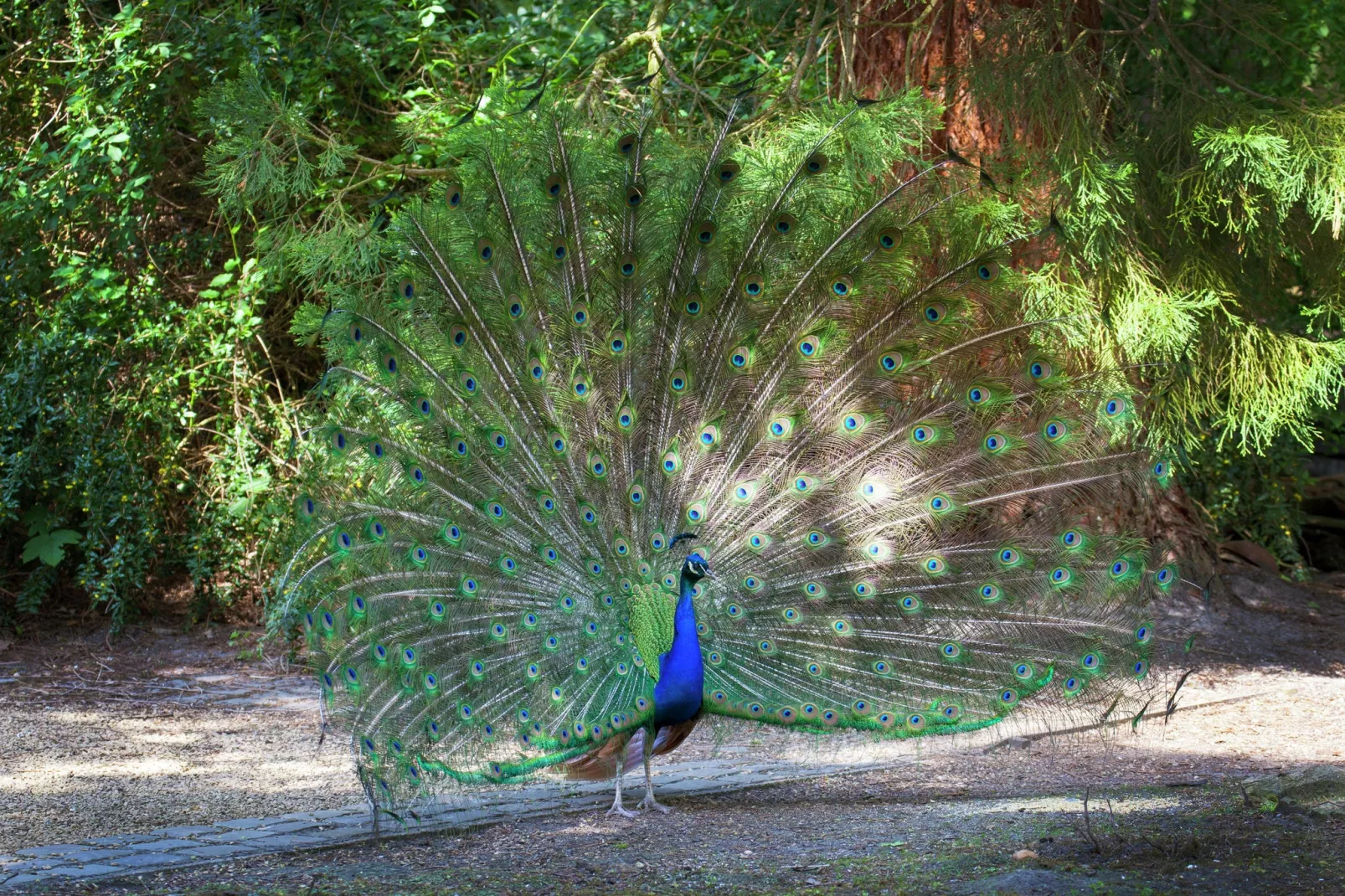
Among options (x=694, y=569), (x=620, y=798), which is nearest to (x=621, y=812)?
(x=620, y=798)

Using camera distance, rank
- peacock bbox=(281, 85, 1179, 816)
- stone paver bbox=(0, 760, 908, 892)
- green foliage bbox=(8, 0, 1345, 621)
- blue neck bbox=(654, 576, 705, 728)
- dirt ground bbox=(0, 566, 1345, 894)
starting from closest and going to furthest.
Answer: dirt ground bbox=(0, 566, 1345, 894)
stone paver bbox=(0, 760, 908, 892)
blue neck bbox=(654, 576, 705, 728)
peacock bbox=(281, 85, 1179, 816)
green foliage bbox=(8, 0, 1345, 621)

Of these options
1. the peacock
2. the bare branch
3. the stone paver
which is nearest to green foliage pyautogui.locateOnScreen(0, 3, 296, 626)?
the bare branch

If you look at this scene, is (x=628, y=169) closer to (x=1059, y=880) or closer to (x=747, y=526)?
(x=747, y=526)

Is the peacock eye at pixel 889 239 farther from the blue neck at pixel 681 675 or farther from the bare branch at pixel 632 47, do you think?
the bare branch at pixel 632 47

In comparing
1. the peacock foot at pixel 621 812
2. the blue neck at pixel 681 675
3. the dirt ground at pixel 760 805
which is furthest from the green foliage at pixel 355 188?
the peacock foot at pixel 621 812

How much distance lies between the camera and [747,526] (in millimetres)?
5289

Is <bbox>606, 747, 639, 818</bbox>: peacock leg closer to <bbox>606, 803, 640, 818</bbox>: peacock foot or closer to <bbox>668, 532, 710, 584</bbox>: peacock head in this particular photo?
<bbox>606, 803, 640, 818</bbox>: peacock foot

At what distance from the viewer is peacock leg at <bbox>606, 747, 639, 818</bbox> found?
5172 mm

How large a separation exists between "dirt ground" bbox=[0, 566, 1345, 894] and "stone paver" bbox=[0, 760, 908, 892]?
0.43 feet

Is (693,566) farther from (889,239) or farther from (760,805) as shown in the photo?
(889,239)

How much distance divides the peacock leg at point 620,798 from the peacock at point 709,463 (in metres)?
0.02

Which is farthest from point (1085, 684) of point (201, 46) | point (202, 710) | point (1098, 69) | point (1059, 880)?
point (201, 46)

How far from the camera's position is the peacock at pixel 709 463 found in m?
5.02

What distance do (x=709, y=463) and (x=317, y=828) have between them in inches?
80.2
